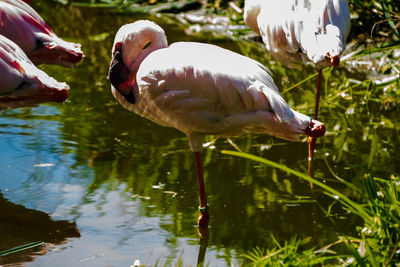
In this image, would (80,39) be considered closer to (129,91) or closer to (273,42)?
(273,42)

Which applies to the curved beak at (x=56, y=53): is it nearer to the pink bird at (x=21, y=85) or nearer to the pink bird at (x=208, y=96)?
the pink bird at (x=21, y=85)

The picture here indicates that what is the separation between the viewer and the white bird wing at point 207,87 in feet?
10.4

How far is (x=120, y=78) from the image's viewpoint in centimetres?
340

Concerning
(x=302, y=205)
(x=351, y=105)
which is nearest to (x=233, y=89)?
(x=302, y=205)

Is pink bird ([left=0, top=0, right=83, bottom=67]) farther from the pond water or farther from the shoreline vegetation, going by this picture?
the shoreline vegetation

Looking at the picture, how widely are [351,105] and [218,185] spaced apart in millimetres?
1545

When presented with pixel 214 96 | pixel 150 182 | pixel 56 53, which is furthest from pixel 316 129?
pixel 56 53

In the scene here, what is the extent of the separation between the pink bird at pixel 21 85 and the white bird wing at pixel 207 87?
42 cm

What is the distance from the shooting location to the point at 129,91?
3.38 meters

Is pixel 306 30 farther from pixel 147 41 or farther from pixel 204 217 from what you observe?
pixel 204 217

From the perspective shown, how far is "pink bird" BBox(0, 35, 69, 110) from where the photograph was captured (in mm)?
3305

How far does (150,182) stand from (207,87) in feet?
2.57

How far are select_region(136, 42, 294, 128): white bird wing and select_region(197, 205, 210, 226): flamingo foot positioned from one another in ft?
1.38

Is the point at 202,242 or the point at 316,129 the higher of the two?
the point at 316,129
